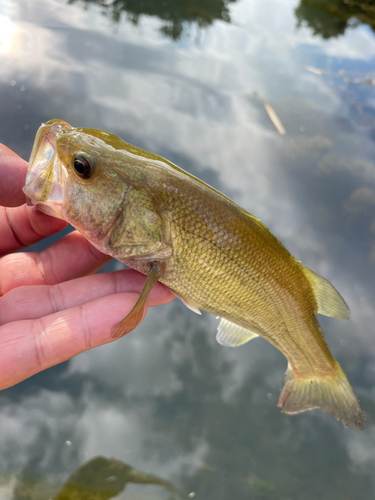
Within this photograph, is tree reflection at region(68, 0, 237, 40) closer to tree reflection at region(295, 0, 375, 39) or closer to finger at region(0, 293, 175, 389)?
tree reflection at region(295, 0, 375, 39)

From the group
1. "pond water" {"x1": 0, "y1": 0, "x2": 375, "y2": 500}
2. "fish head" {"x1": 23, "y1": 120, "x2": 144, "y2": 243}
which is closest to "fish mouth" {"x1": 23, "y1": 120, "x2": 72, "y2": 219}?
"fish head" {"x1": 23, "y1": 120, "x2": 144, "y2": 243}

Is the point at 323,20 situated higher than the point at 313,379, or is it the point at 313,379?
the point at 323,20

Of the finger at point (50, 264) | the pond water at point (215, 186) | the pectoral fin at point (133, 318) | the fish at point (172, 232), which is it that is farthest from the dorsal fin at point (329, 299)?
the finger at point (50, 264)

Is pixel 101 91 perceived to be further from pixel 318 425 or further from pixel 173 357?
pixel 318 425

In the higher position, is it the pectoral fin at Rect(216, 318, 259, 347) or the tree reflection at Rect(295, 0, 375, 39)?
the tree reflection at Rect(295, 0, 375, 39)

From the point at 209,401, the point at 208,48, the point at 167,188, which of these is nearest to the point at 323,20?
the point at 208,48

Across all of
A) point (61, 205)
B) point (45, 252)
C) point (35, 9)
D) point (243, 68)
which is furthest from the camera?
point (243, 68)
